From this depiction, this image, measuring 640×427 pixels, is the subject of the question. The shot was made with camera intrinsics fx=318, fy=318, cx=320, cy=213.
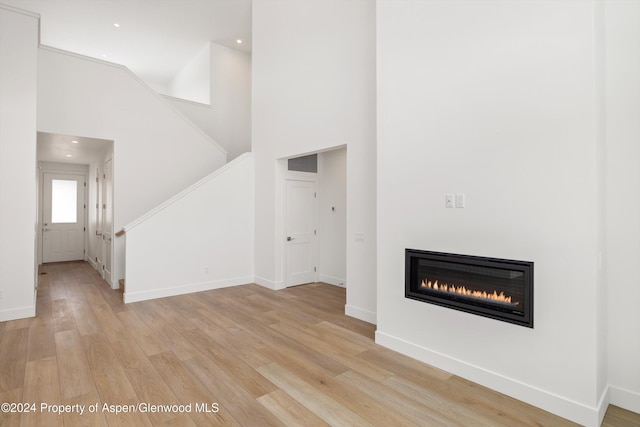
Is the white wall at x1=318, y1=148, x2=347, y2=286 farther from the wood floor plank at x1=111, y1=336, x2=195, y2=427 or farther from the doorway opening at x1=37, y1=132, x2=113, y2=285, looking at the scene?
the doorway opening at x1=37, y1=132, x2=113, y2=285

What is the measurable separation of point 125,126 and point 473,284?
6.22 meters

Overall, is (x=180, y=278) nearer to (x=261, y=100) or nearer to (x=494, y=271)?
(x=261, y=100)

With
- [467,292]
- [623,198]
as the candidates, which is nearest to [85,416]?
[467,292]

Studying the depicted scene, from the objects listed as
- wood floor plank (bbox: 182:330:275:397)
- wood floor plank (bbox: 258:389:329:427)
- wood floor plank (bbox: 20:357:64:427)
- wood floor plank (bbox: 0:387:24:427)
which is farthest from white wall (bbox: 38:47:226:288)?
wood floor plank (bbox: 258:389:329:427)

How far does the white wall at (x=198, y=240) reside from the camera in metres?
5.01

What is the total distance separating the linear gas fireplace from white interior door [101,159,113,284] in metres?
5.57

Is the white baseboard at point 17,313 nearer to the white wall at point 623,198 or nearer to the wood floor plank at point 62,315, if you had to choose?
the wood floor plank at point 62,315

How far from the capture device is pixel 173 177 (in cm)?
645

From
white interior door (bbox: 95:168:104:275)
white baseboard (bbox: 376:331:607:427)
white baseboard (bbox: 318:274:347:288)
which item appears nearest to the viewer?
white baseboard (bbox: 376:331:607:427)

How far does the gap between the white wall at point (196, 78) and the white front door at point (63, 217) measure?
3.91m

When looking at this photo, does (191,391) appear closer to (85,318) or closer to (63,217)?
(85,318)

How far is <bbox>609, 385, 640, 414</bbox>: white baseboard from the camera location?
7.41 ft

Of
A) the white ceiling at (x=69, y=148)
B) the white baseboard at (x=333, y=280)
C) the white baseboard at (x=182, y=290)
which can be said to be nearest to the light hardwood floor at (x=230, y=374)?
the white baseboard at (x=182, y=290)

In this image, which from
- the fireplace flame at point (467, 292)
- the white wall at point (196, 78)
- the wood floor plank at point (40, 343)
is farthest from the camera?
the white wall at point (196, 78)
